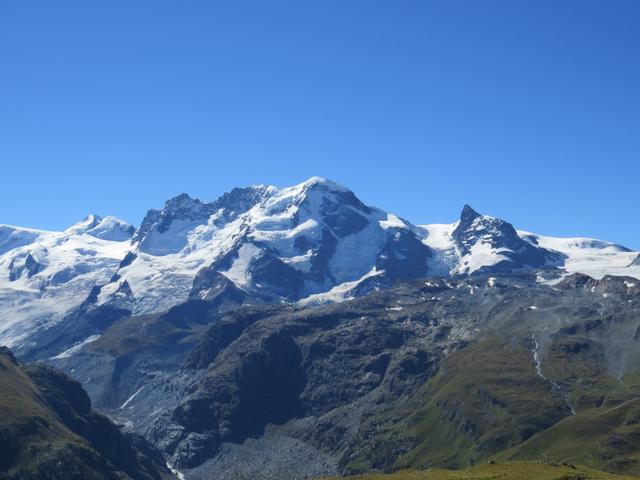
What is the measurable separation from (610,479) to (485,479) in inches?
1025

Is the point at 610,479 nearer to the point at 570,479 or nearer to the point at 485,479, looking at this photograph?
the point at 570,479

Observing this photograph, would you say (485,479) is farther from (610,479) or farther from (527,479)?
(610,479)

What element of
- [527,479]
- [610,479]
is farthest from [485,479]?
[610,479]

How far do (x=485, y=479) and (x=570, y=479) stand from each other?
18003mm

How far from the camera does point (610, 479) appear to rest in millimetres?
191500

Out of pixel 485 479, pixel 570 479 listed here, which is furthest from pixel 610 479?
pixel 485 479

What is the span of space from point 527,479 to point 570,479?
31.9 feet

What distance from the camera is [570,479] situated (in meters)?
193

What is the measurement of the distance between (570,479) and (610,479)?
8089mm

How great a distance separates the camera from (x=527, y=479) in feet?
652

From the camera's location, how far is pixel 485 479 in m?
200
